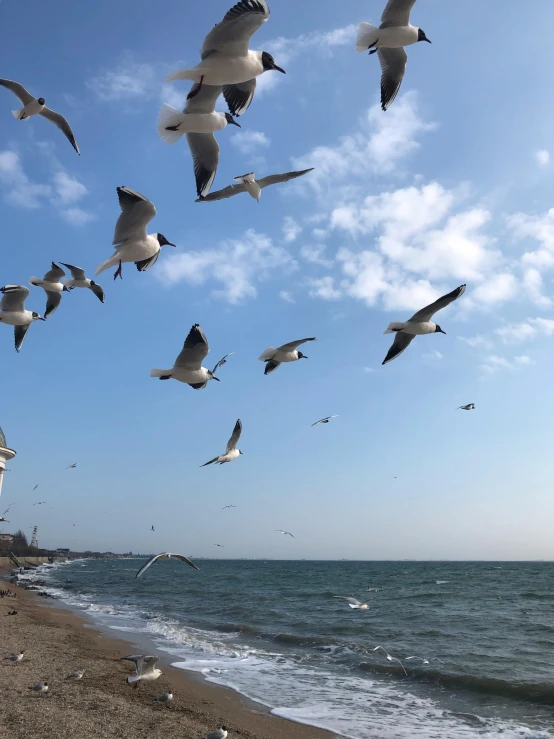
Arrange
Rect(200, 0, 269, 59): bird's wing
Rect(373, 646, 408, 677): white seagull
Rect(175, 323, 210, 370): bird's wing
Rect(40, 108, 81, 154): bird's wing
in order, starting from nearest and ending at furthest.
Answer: Rect(200, 0, 269, 59): bird's wing
Rect(175, 323, 210, 370): bird's wing
Rect(40, 108, 81, 154): bird's wing
Rect(373, 646, 408, 677): white seagull

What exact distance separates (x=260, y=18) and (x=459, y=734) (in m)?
8.78

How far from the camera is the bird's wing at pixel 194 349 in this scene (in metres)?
6.62

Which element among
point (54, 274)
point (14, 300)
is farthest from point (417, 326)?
point (14, 300)

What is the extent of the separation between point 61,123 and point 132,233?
2336 millimetres

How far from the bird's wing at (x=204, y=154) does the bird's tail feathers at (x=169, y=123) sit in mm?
734

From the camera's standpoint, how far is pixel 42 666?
964cm

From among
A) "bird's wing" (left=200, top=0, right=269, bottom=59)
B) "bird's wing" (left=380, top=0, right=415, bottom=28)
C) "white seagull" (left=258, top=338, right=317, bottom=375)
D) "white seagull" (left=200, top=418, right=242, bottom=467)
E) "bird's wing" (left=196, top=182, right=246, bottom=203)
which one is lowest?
"white seagull" (left=200, top=418, right=242, bottom=467)

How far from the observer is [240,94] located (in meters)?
5.84

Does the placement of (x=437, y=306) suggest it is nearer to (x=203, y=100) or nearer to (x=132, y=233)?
(x=203, y=100)

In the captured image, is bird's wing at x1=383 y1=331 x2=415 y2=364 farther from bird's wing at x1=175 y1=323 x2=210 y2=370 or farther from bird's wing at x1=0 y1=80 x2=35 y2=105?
bird's wing at x1=0 y1=80 x2=35 y2=105

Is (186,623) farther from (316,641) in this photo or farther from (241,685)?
(241,685)

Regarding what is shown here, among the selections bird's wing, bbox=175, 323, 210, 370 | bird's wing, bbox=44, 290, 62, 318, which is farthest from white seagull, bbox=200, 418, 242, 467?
bird's wing, bbox=44, 290, 62, 318

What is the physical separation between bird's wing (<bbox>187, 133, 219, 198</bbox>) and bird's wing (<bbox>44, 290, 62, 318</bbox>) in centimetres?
345

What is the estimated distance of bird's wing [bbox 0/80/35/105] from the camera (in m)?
6.64
